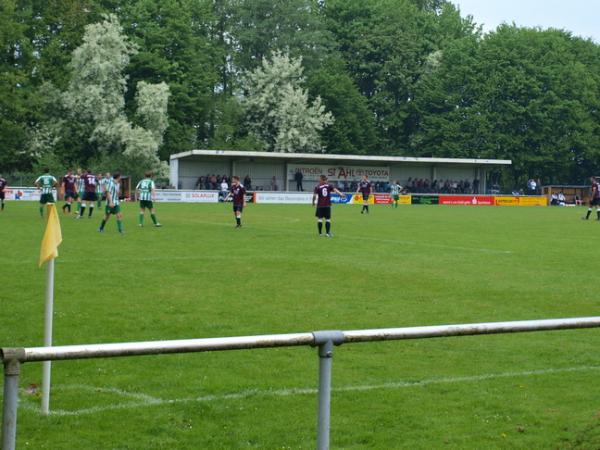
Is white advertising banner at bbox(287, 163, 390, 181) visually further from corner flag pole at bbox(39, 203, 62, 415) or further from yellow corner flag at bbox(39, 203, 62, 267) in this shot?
yellow corner flag at bbox(39, 203, 62, 267)

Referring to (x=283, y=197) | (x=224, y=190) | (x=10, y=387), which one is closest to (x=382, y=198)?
(x=283, y=197)

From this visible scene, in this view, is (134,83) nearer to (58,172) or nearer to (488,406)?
(58,172)

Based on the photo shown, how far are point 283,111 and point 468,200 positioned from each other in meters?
18.4

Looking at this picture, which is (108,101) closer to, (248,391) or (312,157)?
(312,157)

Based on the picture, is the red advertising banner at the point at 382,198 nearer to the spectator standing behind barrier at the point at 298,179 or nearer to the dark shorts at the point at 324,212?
the spectator standing behind barrier at the point at 298,179

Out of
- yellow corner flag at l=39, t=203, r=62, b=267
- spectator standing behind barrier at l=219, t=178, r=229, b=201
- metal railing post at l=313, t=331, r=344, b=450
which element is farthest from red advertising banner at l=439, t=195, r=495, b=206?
metal railing post at l=313, t=331, r=344, b=450

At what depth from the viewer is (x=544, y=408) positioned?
7.55m

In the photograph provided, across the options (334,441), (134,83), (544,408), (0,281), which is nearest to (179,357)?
(334,441)

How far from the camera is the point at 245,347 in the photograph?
436cm

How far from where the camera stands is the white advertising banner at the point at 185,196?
61625 millimetres

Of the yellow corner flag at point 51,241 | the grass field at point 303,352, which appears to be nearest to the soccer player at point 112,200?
the grass field at point 303,352

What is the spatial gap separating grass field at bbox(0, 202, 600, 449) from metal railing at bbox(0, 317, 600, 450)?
6.07 feet

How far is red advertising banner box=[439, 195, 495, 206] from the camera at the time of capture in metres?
70.6

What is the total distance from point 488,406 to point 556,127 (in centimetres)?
8217
